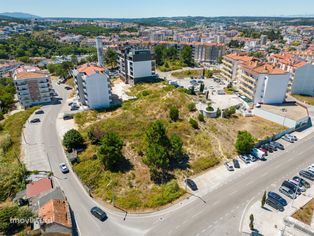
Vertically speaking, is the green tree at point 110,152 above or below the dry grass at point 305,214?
above

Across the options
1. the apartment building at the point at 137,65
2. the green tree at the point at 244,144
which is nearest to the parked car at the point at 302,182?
the green tree at the point at 244,144

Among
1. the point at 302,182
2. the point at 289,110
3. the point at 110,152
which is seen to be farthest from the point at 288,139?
the point at 110,152

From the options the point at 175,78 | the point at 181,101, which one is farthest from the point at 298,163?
the point at 175,78

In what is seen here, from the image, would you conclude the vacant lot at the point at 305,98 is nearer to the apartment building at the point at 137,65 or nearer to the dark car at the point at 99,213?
the apartment building at the point at 137,65

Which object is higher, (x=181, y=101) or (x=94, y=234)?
(x=181, y=101)

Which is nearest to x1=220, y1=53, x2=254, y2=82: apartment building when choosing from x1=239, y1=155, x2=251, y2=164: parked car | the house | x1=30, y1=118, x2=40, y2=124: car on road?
x1=239, y1=155, x2=251, y2=164: parked car

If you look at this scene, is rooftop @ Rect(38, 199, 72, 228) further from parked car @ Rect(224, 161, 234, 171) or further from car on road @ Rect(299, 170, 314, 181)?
car on road @ Rect(299, 170, 314, 181)

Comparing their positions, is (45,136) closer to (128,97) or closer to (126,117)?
(126,117)
